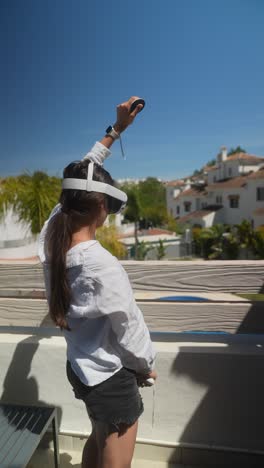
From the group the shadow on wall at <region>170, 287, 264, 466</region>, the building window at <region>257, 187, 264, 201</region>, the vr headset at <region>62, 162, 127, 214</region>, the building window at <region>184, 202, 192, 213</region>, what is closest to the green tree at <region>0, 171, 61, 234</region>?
the shadow on wall at <region>170, 287, 264, 466</region>

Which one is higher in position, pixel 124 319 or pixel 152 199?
pixel 152 199

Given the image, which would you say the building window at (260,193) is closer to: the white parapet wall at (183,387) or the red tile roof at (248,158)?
the red tile roof at (248,158)

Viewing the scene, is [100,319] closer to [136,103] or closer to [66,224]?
[66,224]

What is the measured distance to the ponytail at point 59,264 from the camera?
113 centimetres

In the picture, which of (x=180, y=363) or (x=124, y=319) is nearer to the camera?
(x=124, y=319)

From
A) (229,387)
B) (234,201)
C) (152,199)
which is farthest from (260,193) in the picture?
(152,199)

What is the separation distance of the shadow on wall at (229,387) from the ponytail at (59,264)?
0.78m

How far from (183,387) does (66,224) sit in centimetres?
114

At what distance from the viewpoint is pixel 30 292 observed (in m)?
1.75

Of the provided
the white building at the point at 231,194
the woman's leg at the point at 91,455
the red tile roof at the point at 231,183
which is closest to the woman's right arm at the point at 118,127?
the woman's leg at the point at 91,455

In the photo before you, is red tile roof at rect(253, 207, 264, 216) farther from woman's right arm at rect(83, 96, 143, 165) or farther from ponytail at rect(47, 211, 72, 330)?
ponytail at rect(47, 211, 72, 330)

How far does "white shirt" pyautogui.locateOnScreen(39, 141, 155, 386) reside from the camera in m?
1.09

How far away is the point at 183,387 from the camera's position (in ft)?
5.56

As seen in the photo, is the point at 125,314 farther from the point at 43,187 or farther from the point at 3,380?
the point at 43,187
